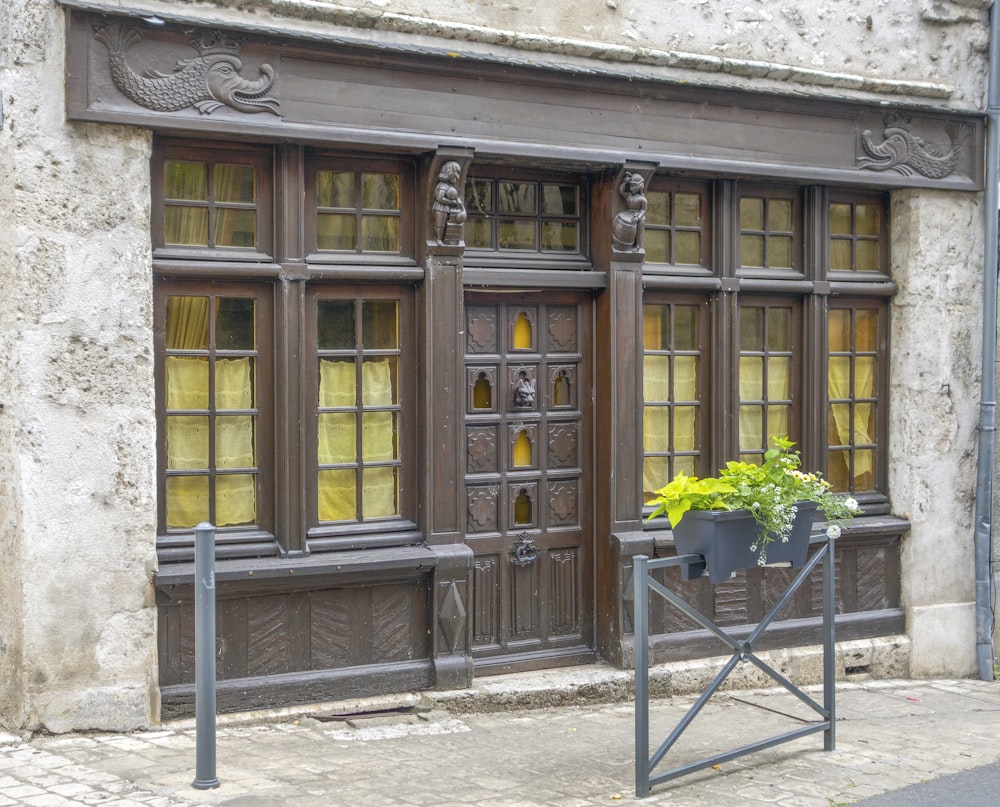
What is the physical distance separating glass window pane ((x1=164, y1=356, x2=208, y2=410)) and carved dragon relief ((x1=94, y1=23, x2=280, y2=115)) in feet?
4.21

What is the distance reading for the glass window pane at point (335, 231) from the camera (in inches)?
287

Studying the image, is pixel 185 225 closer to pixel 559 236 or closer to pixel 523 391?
pixel 523 391

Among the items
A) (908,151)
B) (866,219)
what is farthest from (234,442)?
(908,151)

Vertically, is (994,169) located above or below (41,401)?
above

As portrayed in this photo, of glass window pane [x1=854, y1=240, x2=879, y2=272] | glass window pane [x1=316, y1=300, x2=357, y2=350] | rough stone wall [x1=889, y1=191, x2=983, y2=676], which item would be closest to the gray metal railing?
glass window pane [x1=316, y1=300, x2=357, y2=350]

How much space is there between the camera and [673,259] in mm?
8375

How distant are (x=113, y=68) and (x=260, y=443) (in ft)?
6.73

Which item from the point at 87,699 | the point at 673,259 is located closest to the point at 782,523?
the point at 673,259

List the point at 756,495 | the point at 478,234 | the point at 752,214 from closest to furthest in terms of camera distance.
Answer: the point at 756,495 < the point at 478,234 < the point at 752,214

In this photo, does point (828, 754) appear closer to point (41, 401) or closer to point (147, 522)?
point (147, 522)

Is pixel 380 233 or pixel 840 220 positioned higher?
pixel 840 220

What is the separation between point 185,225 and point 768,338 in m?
3.89

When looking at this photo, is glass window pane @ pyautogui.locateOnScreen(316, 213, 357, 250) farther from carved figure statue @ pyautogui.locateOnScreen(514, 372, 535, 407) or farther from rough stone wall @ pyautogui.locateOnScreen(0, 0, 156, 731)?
carved figure statue @ pyautogui.locateOnScreen(514, 372, 535, 407)

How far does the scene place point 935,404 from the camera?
9055mm
